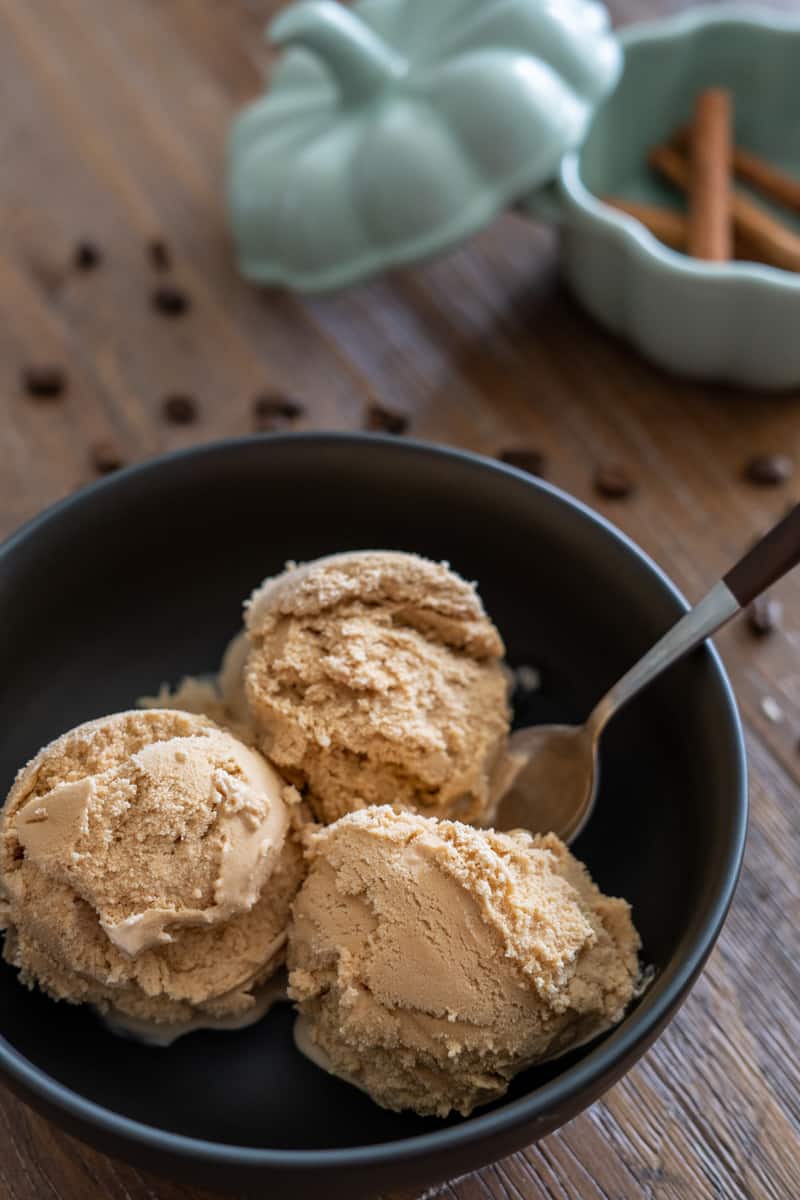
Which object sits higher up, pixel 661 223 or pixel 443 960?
pixel 661 223

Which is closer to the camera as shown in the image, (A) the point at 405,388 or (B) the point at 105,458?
(B) the point at 105,458

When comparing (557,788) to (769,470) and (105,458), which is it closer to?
(769,470)

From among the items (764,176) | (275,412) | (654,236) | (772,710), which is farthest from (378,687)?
(764,176)

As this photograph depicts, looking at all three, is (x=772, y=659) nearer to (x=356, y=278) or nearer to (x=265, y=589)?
(x=265, y=589)

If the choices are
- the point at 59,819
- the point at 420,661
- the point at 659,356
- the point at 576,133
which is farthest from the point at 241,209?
the point at 59,819

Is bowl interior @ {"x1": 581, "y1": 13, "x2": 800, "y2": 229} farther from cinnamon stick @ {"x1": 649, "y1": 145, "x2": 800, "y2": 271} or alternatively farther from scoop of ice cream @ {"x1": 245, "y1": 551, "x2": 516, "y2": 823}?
scoop of ice cream @ {"x1": 245, "y1": 551, "x2": 516, "y2": 823}

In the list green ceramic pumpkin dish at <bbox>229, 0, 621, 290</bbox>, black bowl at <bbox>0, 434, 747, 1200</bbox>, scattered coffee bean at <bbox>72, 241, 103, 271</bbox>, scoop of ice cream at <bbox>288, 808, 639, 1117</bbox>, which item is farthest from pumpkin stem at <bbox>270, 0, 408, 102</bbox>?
scoop of ice cream at <bbox>288, 808, 639, 1117</bbox>

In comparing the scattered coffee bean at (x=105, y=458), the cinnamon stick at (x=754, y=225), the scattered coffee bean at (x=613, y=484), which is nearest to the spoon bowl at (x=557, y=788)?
the scattered coffee bean at (x=613, y=484)

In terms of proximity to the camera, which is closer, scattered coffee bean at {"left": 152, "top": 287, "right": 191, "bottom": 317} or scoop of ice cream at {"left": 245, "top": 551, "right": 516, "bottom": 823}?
scoop of ice cream at {"left": 245, "top": 551, "right": 516, "bottom": 823}
